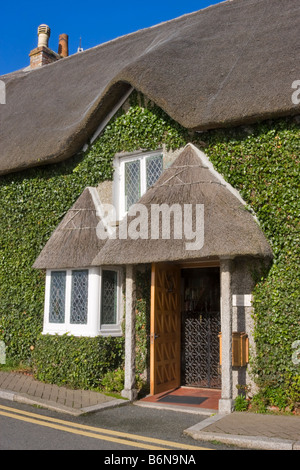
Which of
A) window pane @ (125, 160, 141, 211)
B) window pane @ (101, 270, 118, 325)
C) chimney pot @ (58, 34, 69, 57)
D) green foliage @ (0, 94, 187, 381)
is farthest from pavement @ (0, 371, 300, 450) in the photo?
chimney pot @ (58, 34, 69, 57)

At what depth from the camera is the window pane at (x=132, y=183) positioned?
10797 millimetres

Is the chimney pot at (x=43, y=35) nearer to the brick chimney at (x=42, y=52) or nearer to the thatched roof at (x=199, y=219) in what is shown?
the brick chimney at (x=42, y=52)

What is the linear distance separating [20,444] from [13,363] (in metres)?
6.13

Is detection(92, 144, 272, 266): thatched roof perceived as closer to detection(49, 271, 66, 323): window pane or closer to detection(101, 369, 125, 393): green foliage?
detection(49, 271, 66, 323): window pane

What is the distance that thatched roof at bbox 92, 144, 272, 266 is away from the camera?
7746 millimetres

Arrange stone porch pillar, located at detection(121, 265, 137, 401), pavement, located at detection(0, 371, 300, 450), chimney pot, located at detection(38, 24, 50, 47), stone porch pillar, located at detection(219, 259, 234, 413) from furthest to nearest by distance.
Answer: chimney pot, located at detection(38, 24, 50, 47), stone porch pillar, located at detection(121, 265, 137, 401), stone porch pillar, located at detection(219, 259, 234, 413), pavement, located at detection(0, 371, 300, 450)

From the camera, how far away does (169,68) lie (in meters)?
10.1

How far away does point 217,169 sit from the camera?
916 cm

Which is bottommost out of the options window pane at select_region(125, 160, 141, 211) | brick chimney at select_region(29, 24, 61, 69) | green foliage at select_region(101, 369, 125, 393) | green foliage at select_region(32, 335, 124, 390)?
green foliage at select_region(101, 369, 125, 393)

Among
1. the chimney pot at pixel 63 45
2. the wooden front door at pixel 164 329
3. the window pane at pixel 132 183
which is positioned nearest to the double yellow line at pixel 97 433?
the wooden front door at pixel 164 329

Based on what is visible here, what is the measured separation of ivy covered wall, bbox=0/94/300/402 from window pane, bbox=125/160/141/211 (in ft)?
1.29

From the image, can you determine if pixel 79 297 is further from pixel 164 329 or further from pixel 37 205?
pixel 37 205

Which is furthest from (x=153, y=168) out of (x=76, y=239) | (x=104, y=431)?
(x=104, y=431)
